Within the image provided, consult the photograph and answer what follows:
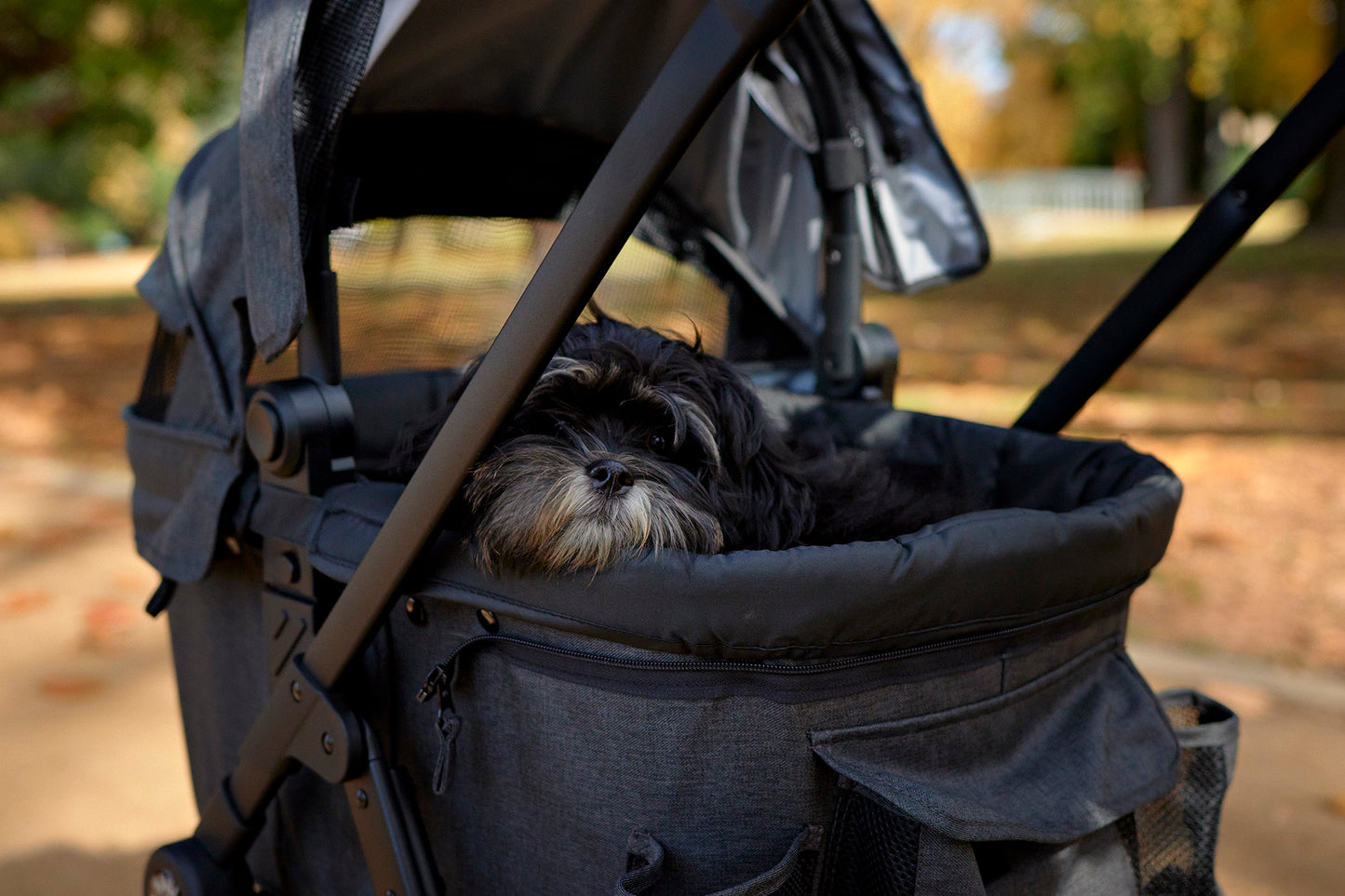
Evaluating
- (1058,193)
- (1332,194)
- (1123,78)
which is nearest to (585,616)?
(1332,194)

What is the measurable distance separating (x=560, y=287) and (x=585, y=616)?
437 mm

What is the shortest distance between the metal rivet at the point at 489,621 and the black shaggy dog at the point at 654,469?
81mm

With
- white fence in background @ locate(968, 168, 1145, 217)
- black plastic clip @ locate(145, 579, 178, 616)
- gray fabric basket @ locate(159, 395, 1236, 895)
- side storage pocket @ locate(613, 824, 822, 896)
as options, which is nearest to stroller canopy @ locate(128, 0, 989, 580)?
black plastic clip @ locate(145, 579, 178, 616)

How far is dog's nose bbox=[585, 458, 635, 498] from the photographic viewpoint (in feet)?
5.43

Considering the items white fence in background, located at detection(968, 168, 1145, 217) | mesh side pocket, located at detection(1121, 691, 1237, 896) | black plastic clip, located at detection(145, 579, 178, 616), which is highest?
black plastic clip, located at detection(145, 579, 178, 616)

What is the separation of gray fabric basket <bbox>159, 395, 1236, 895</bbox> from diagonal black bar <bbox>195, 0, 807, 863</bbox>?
0.10m

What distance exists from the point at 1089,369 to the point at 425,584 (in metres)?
1.57

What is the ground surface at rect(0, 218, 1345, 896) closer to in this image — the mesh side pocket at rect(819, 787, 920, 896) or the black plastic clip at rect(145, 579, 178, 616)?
the black plastic clip at rect(145, 579, 178, 616)

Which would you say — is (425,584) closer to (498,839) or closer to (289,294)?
(498,839)

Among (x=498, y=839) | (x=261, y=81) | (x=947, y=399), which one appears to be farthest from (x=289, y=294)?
(x=947, y=399)

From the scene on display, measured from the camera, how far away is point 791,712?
1.46 meters

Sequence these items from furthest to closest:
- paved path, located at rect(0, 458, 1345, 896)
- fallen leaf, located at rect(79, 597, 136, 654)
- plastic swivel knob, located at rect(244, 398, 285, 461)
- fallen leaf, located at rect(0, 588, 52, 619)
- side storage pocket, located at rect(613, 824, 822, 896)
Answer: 1. fallen leaf, located at rect(0, 588, 52, 619)
2. fallen leaf, located at rect(79, 597, 136, 654)
3. paved path, located at rect(0, 458, 1345, 896)
4. plastic swivel knob, located at rect(244, 398, 285, 461)
5. side storage pocket, located at rect(613, 824, 822, 896)

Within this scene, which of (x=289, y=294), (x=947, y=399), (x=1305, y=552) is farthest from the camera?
(x=947, y=399)

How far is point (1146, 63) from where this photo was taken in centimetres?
2642
